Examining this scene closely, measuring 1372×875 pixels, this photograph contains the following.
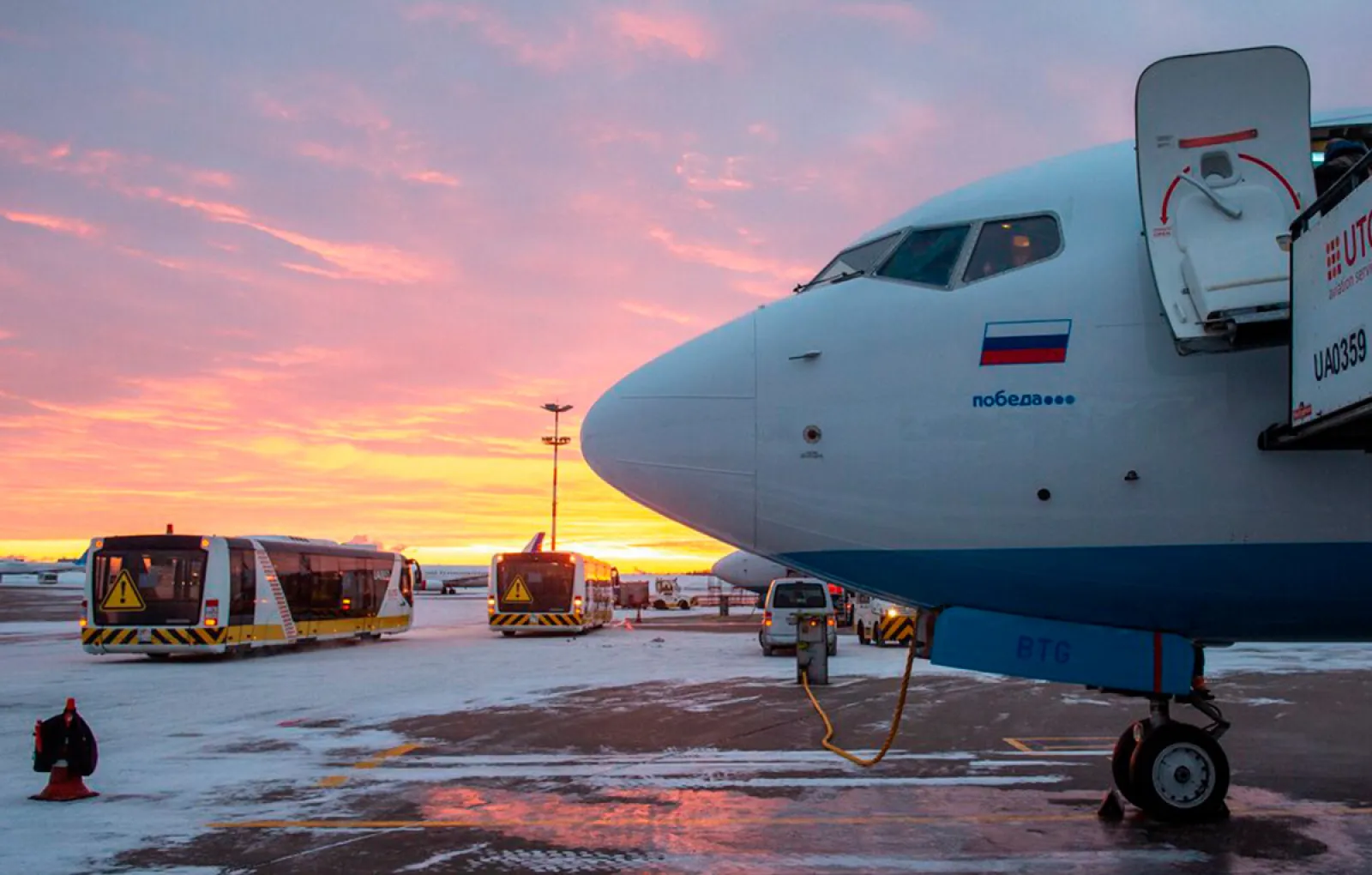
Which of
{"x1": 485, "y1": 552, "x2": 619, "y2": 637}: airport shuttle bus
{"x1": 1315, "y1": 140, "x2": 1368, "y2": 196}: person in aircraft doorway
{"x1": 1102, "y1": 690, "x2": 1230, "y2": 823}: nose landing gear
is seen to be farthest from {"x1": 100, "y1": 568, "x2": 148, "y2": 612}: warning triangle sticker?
{"x1": 1315, "y1": 140, "x2": 1368, "y2": 196}: person in aircraft doorway

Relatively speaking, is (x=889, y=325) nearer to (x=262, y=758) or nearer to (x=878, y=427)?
(x=878, y=427)

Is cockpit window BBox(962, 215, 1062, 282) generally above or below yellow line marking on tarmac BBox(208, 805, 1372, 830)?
above

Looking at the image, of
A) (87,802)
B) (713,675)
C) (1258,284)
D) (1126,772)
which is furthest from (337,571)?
(1258,284)

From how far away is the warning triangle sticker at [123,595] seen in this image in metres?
24.2

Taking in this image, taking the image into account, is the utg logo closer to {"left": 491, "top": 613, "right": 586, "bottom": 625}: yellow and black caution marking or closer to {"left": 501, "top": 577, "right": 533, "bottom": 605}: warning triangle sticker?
{"left": 501, "top": 577, "right": 533, "bottom": 605}: warning triangle sticker

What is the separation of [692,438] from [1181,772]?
4.81 meters

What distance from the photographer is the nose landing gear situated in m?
8.00

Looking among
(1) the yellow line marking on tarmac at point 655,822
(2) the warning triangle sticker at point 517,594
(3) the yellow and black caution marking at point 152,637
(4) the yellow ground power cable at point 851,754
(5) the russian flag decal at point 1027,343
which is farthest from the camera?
(2) the warning triangle sticker at point 517,594

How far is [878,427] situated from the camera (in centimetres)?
684

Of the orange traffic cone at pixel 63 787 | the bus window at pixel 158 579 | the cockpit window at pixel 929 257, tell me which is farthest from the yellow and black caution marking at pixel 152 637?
the cockpit window at pixel 929 257

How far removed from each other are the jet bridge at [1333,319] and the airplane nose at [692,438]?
325 cm

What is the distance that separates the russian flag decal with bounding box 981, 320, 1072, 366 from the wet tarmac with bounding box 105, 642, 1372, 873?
140 inches

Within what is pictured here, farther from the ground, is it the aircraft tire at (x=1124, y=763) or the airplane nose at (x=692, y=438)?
the airplane nose at (x=692, y=438)

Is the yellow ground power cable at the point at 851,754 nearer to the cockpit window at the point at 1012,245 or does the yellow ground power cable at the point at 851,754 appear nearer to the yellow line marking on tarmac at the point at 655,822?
the yellow line marking on tarmac at the point at 655,822
